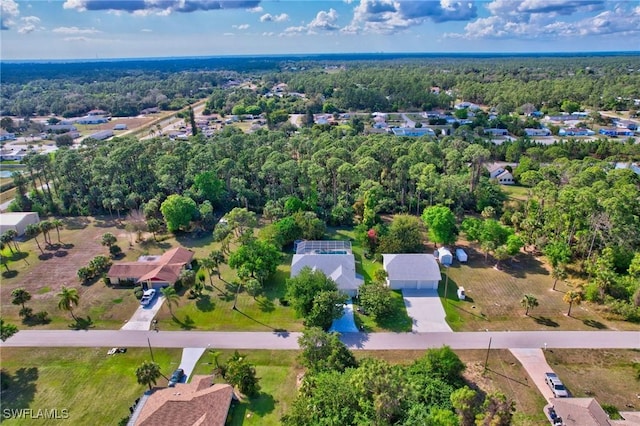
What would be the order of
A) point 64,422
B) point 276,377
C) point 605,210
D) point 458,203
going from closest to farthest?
1. point 64,422
2. point 276,377
3. point 605,210
4. point 458,203

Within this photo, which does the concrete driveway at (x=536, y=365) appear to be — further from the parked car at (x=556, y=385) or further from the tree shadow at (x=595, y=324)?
the tree shadow at (x=595, y=324)

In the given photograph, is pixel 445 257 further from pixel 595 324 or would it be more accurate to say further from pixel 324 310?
pixel 324 310

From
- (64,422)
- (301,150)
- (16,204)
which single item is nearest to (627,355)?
(64,422)

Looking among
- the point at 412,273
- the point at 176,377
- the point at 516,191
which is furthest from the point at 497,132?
the point at 176,377

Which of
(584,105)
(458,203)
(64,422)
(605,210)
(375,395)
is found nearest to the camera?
(375,395)

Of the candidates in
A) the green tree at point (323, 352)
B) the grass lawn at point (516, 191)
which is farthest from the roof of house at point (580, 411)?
the grass lawn at point (516, 191)

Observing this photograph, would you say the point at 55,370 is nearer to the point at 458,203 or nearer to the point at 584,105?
the point at 458,203

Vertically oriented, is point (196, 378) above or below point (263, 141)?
below
